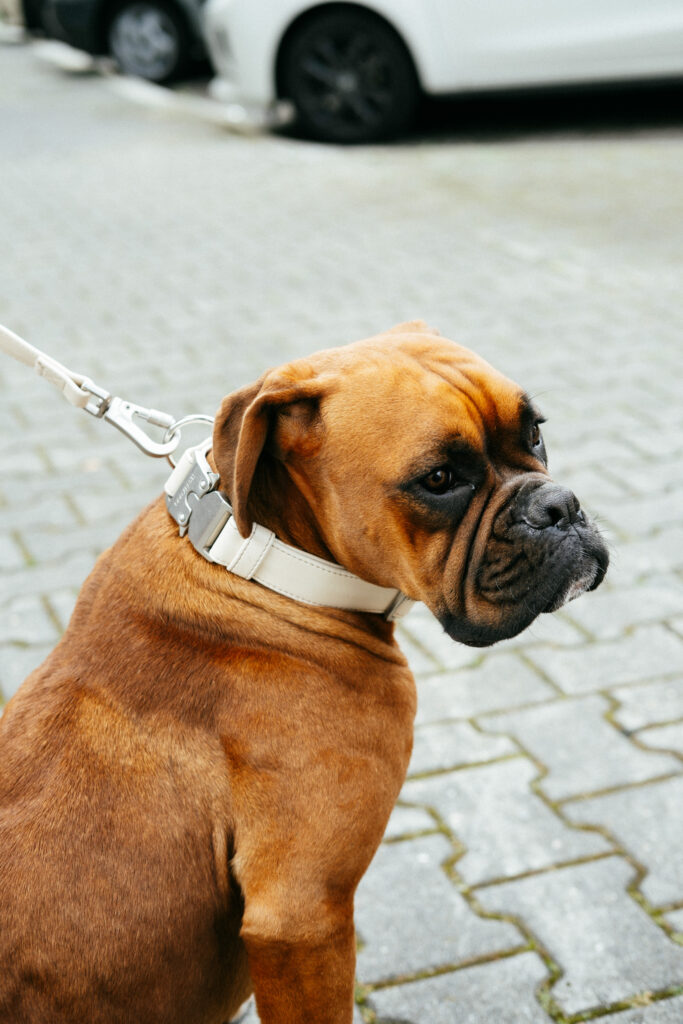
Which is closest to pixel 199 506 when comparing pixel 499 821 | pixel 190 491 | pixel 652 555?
pixel 190 491

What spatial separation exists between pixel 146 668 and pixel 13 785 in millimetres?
348

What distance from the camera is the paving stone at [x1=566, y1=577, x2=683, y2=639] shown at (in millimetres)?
4258

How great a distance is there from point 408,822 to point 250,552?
1.31 meters

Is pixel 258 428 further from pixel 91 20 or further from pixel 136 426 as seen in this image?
pixel 91 20

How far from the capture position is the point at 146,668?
235 cm

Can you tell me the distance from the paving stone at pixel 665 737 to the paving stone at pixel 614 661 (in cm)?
27

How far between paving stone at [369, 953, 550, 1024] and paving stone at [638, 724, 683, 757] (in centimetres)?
96

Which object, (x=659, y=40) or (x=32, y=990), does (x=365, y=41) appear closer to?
(x=659, y=40)

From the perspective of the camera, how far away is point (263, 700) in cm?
233

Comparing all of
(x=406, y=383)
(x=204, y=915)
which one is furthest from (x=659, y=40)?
(x=204, y=915)

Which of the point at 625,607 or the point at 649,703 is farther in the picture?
the point at 625,607

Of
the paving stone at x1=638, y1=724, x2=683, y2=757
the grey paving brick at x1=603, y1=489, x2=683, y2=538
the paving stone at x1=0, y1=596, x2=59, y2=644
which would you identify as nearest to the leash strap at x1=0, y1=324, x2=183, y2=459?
the paving stone at x1=0, y1=596, x2=59, y2=644

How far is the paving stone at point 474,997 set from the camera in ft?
8.97

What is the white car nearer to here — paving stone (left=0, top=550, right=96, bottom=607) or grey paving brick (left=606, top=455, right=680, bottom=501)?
grey paving brick (left=606, top=455, right=680, bottom=501)
